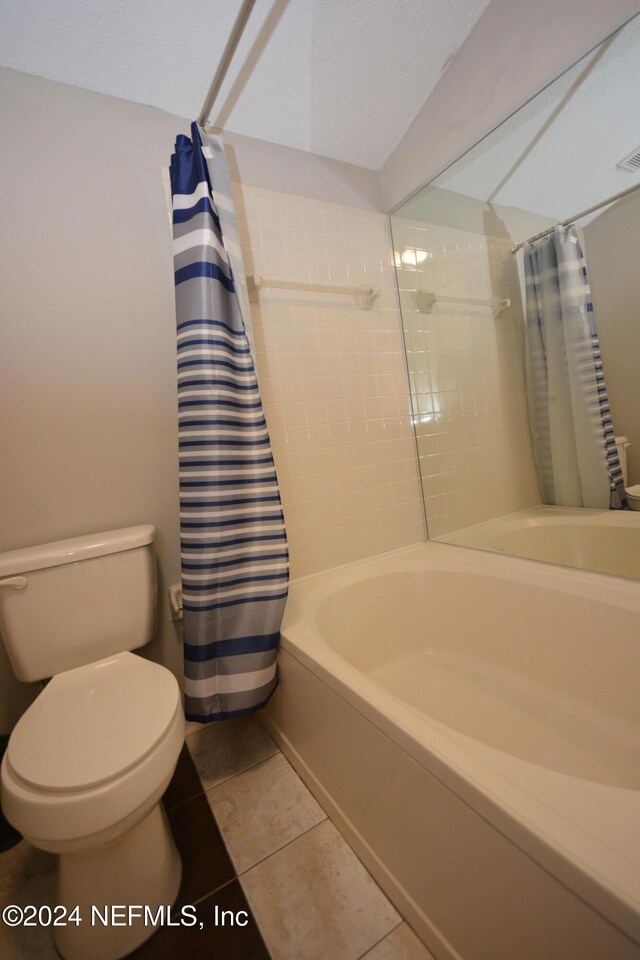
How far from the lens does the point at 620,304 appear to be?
4.22 feet

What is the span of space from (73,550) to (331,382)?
1107 millimetres

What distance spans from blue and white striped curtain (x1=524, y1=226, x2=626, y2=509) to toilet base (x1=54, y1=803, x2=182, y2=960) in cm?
181

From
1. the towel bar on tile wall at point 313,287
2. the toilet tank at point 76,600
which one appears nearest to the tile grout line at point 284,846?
the toilet tank at point 76,600

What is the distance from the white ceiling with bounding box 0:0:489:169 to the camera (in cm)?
109

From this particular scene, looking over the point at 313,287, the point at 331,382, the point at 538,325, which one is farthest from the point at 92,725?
the point at 538,325

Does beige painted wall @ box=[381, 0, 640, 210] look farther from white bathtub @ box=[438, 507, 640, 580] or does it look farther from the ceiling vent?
white bathtub @ box=[438, 507, 640, 580]

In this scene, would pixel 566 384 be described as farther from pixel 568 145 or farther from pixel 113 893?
pixel 113 893

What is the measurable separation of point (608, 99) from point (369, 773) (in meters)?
2.09

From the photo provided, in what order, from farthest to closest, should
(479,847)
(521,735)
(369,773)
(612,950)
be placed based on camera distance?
(521,735)
(369,773)
(479,847)
(612,950)

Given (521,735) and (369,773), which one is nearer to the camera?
(369,773)

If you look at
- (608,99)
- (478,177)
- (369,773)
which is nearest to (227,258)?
(478,177)

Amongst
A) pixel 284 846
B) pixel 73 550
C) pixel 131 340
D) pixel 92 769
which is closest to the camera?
pixel 92 769

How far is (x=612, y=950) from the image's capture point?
431mm

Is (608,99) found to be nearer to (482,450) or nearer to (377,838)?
(482,450)
